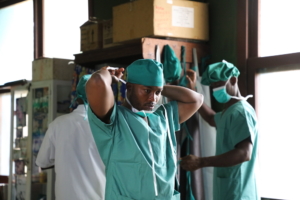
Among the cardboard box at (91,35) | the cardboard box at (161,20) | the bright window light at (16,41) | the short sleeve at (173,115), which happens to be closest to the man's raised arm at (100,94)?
the short sleeve at (173,115)

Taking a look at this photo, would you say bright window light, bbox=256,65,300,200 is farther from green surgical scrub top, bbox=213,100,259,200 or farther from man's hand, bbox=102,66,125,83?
man's hand, bbox=102,66,125,83

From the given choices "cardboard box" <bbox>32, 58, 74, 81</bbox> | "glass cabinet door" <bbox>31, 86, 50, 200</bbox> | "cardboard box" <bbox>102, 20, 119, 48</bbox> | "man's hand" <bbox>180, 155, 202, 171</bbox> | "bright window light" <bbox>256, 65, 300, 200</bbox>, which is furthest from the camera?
"glass cabinet door" <bbox>31, 86, 50, 200</bbox>

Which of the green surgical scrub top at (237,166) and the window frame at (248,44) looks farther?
the window frame at (248,44)

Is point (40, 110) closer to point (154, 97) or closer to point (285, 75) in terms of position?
point (285, 75)

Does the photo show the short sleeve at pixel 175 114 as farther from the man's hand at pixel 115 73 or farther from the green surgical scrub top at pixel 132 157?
the man's hand at pixel 115 73

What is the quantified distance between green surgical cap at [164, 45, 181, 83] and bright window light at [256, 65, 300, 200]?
579mm

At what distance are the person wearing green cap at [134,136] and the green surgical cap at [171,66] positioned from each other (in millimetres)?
1132

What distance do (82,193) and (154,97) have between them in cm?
135

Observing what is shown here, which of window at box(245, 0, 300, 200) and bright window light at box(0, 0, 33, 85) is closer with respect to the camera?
window at box(245, 0, 300, 200)

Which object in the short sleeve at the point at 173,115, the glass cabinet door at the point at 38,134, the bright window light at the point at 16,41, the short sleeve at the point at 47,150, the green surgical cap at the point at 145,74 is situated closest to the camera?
the green surgical cap at the point at 145,74

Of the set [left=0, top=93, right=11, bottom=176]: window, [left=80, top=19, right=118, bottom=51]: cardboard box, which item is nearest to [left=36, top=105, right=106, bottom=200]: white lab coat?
[left=80, top=19, right=118, bottom=51]: cardboard box

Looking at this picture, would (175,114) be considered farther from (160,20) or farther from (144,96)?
(160,20)

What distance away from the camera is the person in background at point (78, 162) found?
331 cm

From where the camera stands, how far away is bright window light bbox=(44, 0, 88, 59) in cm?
551
